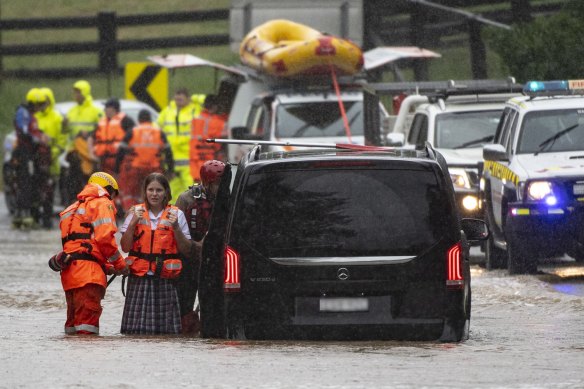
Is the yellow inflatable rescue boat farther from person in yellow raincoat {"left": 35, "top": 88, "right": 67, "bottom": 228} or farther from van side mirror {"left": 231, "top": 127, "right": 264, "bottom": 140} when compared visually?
person in yellow raincoat {"left": 35, "top": 88, "right": 67, "bottom": 228}

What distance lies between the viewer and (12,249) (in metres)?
21.5

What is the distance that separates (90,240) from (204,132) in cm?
1244

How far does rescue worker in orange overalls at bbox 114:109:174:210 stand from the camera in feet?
81.8

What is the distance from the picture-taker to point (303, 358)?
10.7 meters

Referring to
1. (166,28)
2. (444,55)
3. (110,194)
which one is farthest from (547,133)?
(166,28)

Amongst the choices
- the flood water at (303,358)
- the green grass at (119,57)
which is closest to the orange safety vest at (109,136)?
the green grass at (119,57)

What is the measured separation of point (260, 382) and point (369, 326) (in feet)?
6.10

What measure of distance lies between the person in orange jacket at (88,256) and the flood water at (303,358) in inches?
9.8

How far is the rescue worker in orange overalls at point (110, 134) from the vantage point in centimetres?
2559

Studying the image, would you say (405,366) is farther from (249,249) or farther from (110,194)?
(110,194)

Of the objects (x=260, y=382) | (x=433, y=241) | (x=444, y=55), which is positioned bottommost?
(x=260, y=382)

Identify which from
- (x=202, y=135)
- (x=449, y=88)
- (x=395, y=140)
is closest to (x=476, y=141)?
(x=395, y=140)

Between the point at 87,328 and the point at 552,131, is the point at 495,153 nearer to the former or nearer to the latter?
the point at 552,131

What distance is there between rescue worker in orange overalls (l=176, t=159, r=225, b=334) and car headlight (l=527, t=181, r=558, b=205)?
479 cm
